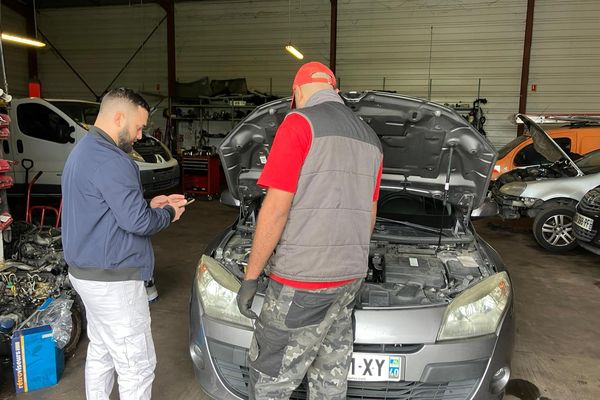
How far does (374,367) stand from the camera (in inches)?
72.0

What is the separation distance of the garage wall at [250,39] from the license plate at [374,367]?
1055 cm

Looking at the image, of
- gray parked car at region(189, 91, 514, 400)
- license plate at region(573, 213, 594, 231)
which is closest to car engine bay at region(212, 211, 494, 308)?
gray parked car at region(189, 91, 514, 400)

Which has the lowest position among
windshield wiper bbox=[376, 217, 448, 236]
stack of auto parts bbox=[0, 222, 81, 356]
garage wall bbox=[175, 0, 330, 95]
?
stack of auto parts bbox=[0, 222, 81, 356]

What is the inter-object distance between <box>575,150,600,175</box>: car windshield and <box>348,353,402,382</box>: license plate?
534 centimetres

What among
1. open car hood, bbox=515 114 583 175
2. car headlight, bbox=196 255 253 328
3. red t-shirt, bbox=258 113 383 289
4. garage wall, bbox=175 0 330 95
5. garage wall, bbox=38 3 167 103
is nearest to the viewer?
red t-shirt, bbox=258 113 383 289

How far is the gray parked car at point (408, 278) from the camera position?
1854 mm

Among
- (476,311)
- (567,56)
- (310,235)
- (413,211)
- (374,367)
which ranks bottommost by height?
(374,367)

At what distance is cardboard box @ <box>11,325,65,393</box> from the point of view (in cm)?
246

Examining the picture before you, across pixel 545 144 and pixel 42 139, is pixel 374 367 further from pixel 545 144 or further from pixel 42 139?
pixel 42 139

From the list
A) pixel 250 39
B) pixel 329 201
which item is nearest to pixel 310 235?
pixel 329 201

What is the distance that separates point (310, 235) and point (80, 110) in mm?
7581

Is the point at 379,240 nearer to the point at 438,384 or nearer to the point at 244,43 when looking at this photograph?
the point at 438,384

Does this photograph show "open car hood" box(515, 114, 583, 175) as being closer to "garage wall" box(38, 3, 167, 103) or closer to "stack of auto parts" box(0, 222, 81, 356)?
"stack of auto parts" box(0, 222, 81, 356)

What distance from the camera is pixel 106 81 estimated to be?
13367mm
